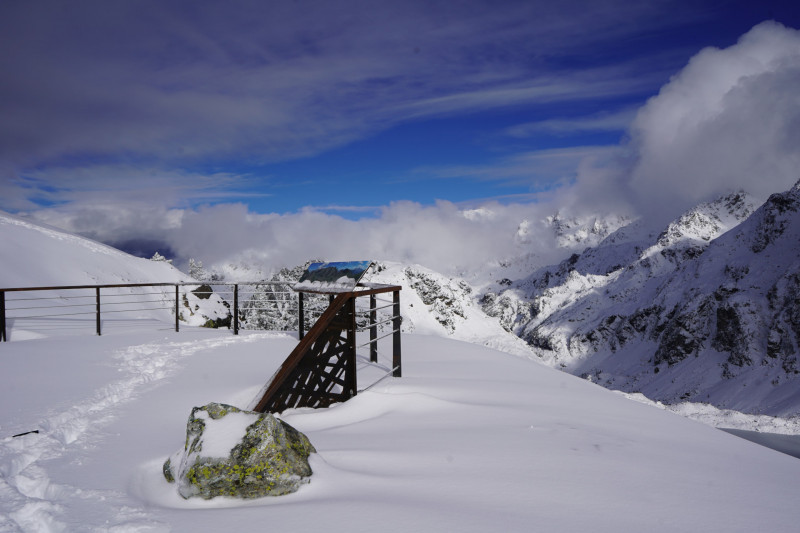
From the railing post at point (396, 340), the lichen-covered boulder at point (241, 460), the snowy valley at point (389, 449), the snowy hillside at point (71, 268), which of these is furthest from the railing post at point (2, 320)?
the lichen-covered boulder at point (241, 460)

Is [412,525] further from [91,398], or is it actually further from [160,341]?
[160,341]

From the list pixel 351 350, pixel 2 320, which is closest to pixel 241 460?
pixel 351 350

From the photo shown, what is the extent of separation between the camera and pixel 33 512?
3113mm

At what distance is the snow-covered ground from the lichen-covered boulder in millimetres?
103

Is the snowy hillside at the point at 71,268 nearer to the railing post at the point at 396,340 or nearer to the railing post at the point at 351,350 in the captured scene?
the railing post at the point at 396,340

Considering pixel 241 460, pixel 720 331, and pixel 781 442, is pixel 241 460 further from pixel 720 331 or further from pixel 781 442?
pixel 720 331

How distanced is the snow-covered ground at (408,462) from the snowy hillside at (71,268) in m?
10.9

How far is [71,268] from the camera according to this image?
19078 millimetres

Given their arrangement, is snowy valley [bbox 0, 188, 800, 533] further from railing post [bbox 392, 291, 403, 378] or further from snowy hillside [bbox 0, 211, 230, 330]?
snowy hillside [bbox 0, 211, 230, 330]

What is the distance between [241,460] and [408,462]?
1.43 m

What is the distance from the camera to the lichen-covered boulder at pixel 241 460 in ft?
10.9

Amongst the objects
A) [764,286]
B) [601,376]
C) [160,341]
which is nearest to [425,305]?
[601,376]

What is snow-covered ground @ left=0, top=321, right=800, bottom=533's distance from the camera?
305cm

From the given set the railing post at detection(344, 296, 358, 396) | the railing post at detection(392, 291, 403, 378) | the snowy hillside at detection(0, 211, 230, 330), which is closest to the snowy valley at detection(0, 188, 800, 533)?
the railing post at detection(392, 291, 403, 378)
